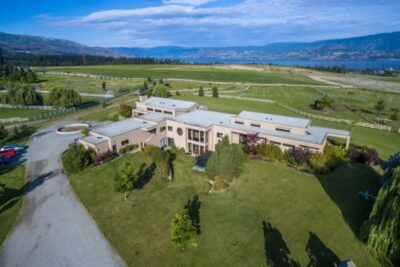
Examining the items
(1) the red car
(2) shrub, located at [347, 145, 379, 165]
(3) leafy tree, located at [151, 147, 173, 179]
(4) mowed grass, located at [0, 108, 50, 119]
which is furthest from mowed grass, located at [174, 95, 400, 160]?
(4) mowed grass, located at [0, 108, 50, 119]

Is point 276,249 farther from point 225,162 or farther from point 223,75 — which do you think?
point 223,75

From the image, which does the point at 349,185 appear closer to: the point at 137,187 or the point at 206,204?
the point at 206,204

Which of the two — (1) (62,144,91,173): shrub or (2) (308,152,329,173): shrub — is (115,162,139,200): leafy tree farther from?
(2) (308,152,329,173): shrub

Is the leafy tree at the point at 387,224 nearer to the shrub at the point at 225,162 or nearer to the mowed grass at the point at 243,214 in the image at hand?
the mowed grass at the point at 243,214

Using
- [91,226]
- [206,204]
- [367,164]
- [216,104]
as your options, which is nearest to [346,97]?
[216,104]

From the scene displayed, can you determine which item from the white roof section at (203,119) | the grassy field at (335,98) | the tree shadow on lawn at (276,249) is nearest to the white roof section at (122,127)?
the white roof section at (203,119)

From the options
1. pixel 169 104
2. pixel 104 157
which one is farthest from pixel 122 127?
pixel 169 104
